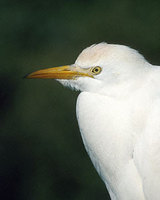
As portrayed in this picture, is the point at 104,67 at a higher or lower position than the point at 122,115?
higher

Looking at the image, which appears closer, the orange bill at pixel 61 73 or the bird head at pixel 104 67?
the bird head at pixel 104 67

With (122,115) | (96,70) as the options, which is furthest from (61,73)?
(122,115)

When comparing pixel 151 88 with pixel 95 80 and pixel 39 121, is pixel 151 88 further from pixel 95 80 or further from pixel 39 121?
pixel 39 121

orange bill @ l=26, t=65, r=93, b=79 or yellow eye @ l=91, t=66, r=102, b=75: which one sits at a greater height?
yellow eye @ l=91, t=66, r=102, b=75

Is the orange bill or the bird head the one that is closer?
the bird head

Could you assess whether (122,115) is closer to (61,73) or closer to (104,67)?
(104,67)

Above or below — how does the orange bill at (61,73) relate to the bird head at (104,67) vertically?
below
